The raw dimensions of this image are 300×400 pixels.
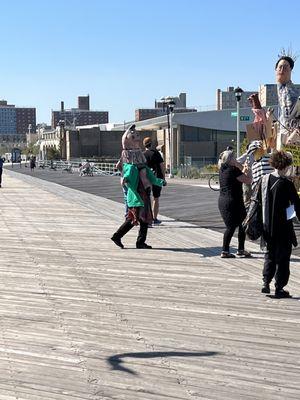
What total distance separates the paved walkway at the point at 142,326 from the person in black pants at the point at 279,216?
366 millimetres

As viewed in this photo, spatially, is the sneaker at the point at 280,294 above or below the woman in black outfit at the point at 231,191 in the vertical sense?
below

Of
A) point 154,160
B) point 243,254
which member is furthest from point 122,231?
point 154,160

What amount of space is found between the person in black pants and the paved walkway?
37 centimetres

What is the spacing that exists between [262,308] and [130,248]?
3897mm

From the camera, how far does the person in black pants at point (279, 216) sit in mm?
6078

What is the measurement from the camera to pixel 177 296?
20.9ft

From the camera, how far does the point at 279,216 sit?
607 cm

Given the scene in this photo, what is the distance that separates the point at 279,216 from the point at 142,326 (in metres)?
1.83

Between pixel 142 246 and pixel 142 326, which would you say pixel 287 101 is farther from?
pixel 142 326

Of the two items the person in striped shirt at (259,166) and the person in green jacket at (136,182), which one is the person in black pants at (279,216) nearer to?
the person in striped shirt at (259,166)

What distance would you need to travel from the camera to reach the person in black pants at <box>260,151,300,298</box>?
19.9 feet

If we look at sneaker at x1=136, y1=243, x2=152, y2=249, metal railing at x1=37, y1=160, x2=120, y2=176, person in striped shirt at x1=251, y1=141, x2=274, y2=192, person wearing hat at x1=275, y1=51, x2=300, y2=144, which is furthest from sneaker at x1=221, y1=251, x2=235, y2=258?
metal railing at x1=37, y1=160, x2=120, y2=176

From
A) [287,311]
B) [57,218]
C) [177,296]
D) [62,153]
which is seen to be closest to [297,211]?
[287,311]

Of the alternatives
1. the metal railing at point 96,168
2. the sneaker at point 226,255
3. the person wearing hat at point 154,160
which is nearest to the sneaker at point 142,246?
the sneaker at point 226,255
